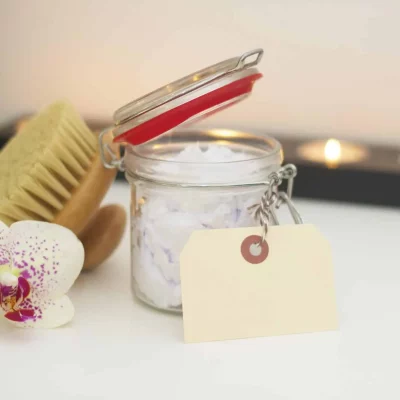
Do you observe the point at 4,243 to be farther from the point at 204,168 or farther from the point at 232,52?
the point at 232,52

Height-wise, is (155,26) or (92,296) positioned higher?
(155,26)

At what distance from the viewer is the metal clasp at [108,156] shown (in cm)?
52

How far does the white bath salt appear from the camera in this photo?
1.56ft

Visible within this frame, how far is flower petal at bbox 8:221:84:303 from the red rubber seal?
0.30 feet

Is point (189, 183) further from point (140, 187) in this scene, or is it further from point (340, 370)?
point (340, 370)

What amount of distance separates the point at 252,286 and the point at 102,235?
171mm

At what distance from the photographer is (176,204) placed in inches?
18.9

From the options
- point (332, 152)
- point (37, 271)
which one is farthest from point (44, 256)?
point (332, 152)

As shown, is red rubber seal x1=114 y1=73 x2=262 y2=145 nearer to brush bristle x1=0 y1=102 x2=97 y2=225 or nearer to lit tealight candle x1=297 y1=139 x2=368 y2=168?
brush bristle x1=0 y1=102 x2=97 y2=225

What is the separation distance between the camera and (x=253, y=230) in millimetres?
457

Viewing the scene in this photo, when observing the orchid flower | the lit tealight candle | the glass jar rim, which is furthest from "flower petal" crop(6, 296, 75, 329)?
the lit tealight candle

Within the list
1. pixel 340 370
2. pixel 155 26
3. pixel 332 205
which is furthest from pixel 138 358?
pixel 155 26

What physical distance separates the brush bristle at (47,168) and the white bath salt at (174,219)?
0.22 ft

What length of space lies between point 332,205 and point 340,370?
1.33ft
